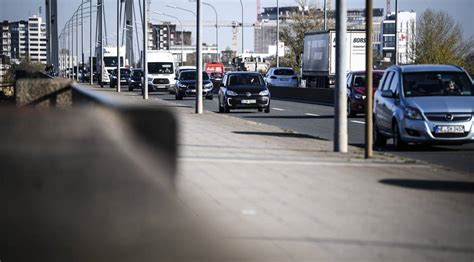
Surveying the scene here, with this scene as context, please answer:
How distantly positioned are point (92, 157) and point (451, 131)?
14032 millimetres

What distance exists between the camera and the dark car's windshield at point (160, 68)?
69.6 metres

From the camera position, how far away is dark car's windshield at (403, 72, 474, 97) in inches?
767

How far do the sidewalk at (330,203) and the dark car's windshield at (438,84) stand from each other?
310 cm

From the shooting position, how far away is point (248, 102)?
37.2 m

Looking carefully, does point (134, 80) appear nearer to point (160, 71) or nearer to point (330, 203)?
point (160, 71)

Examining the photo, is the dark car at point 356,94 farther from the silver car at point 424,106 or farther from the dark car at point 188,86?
the dark car at point 188,86

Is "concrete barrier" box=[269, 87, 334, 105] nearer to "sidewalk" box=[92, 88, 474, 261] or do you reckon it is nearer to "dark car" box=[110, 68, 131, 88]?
"dark car" box=[110, 68, 131, 88]

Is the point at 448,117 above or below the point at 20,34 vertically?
below

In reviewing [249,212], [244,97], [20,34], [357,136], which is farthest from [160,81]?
[20,34]

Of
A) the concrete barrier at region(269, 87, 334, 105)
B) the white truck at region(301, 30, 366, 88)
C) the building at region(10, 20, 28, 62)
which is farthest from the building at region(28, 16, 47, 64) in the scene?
the concrete barrier at region(269, 87, 334, 105)

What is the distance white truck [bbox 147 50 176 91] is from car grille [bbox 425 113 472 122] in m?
49.8

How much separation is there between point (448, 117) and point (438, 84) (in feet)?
4.56

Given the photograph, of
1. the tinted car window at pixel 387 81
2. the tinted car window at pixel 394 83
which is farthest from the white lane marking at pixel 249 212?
the tinted car window at pixel 387 81

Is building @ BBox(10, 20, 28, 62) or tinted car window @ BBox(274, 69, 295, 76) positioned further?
building @ BBox(10, 20, 28, 62)
